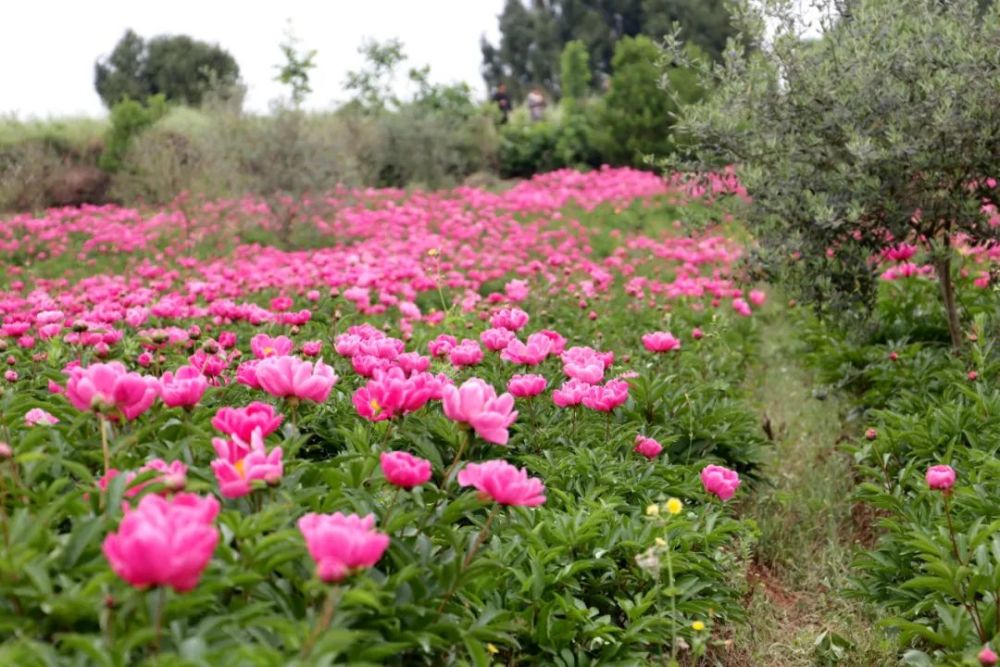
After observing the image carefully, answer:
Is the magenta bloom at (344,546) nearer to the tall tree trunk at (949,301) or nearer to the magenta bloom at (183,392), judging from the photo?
the magenta bloom at (183,392)

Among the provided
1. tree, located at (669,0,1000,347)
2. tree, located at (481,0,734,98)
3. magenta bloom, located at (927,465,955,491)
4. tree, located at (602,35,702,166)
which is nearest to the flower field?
tree, located at (669,0,1000,347)

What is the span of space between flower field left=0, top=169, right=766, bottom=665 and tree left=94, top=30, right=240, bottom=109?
34120mm

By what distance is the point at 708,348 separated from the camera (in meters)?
6.39

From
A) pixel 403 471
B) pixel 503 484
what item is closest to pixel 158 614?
pixel 403 471

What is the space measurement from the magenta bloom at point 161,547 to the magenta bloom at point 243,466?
Result: 37 centimetres

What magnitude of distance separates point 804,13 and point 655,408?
9.24 feet

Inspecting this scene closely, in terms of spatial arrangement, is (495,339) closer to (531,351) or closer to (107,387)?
(531,351)

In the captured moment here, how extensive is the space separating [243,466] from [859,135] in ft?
13.6

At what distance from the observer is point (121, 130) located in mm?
19000

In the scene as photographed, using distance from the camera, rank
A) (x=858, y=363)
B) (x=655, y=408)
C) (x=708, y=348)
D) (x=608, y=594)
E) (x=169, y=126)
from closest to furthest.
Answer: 1. (x=608, y=594)
2. (x=655, y=408)
3. (x=858, y=363)
4. (x=708, y=348)
5. (x=169, y=126)

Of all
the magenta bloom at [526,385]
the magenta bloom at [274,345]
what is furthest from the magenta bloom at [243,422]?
the magenta bloom at [526,385]

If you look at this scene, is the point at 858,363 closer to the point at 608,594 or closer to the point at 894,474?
the point at 894,474

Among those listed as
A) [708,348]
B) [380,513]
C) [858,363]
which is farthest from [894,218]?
[380,513]

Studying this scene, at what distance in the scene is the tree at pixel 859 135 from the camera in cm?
486
